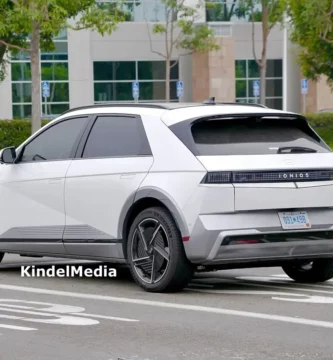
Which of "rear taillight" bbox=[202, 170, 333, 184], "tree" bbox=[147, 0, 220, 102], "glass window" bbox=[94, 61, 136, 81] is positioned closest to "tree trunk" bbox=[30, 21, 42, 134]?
"rear taillight" bbox=[202, 170, 333, 184]

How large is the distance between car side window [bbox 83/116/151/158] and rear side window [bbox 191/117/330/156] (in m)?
0.53

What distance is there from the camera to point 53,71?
229 feet

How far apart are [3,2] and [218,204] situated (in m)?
25.0

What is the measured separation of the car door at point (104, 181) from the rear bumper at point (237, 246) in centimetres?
83

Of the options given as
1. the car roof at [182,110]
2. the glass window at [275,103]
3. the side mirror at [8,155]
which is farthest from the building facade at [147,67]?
the car roof at [182,110]

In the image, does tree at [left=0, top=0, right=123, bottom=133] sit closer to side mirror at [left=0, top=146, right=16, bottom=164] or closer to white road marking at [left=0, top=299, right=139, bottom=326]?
side mirror at [left=0, top=146, right=16, bottom=164]

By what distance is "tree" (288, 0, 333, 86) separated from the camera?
4538 centimetres

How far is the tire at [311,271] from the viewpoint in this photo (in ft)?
37.6

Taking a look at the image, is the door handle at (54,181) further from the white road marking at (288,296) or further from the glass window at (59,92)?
the glass window at (59,92)

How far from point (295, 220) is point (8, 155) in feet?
10.4

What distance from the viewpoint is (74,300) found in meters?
10.3

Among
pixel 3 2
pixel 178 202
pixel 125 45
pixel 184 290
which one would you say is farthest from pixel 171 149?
pixel 125 45

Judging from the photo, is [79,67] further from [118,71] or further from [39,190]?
[39,190]

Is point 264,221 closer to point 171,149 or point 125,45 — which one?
point 171,149
